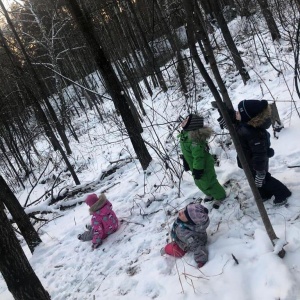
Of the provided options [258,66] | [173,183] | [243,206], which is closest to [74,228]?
[173,183]

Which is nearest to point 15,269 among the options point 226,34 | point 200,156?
point 200,156

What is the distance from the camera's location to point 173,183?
4.89 metres

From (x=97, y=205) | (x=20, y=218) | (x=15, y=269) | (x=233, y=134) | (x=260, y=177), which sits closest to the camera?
(x=233, y=134)

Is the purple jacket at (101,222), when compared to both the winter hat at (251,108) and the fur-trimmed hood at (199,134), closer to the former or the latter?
the fur-trimmed hood at (199,134)

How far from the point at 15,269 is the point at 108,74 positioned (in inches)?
156

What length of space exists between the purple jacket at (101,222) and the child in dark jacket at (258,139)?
2.03 metres

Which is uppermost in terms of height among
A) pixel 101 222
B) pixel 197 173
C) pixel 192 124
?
pixel 192 124

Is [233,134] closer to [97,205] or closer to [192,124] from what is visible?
[192,124]

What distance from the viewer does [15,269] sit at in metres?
3.05

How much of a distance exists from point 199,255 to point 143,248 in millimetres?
910

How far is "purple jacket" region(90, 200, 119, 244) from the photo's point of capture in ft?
14.2

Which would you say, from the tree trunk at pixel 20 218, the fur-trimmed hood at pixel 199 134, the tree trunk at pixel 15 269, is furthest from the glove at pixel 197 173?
the tree trunk at pixel 20 218

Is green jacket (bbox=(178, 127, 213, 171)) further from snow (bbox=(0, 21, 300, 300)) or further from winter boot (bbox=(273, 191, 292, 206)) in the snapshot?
winter boot (bbox=(273, 191, 292, 206))

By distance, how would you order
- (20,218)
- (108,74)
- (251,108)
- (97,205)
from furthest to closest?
(108,74) → (20,218) → (97,205) → (251,108)
